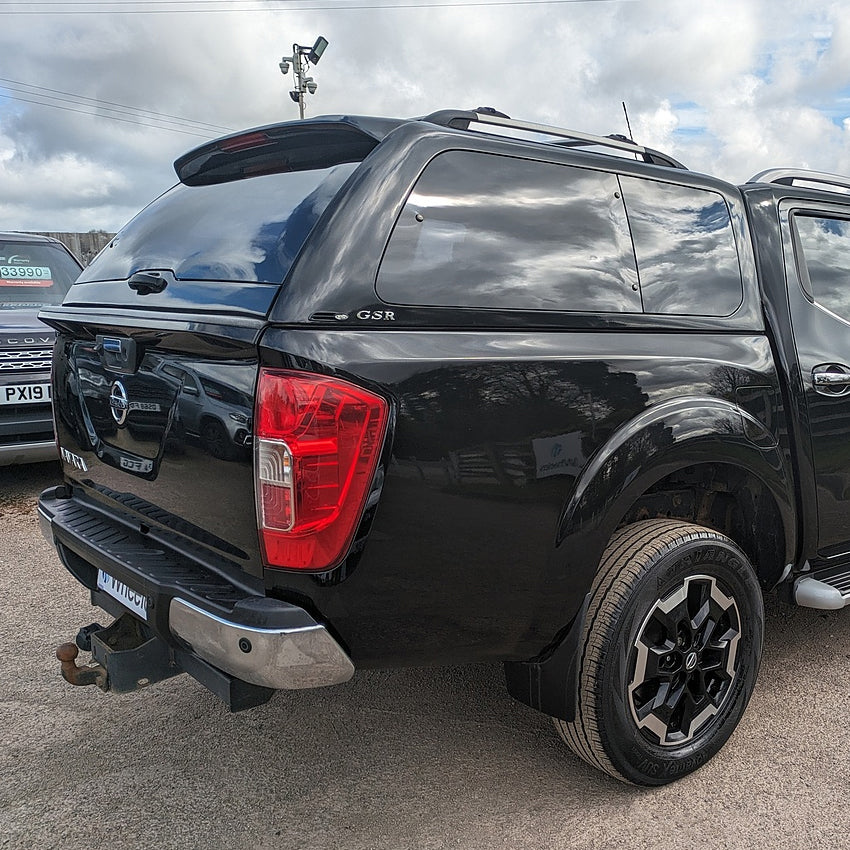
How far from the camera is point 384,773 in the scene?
2.64m

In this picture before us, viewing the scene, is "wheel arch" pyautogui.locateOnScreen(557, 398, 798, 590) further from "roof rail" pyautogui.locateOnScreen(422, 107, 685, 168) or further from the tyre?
"roof rail" pyautogui.locateOnScreen(422, 107, 685, 168)

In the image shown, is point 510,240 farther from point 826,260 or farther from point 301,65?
point 301,65

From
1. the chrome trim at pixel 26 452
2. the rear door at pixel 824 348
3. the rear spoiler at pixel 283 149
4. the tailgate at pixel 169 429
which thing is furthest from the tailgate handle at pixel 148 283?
the chrome trim at pixel 26 452

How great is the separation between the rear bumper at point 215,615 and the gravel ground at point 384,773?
0.56 m

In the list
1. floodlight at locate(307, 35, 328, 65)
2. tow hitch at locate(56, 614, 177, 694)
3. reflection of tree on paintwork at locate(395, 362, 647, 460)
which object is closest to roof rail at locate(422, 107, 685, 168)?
reflection of tree on paintwork at locate(395, 362, 647, 460)

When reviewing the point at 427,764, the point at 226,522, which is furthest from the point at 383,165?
the point at 427,764

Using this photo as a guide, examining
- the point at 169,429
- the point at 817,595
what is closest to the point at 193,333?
the point at 169,429

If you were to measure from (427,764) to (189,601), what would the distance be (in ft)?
3.59

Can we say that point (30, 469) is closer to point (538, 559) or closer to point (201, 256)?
point (201, 256)

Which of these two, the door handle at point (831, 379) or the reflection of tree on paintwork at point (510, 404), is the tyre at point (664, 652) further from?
the door handle at point (831, 379)

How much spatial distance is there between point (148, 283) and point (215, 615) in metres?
1.01

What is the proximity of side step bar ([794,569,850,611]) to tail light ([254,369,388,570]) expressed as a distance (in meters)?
1.86

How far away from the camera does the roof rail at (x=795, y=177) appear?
10.3 feet

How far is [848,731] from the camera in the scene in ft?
9.39
